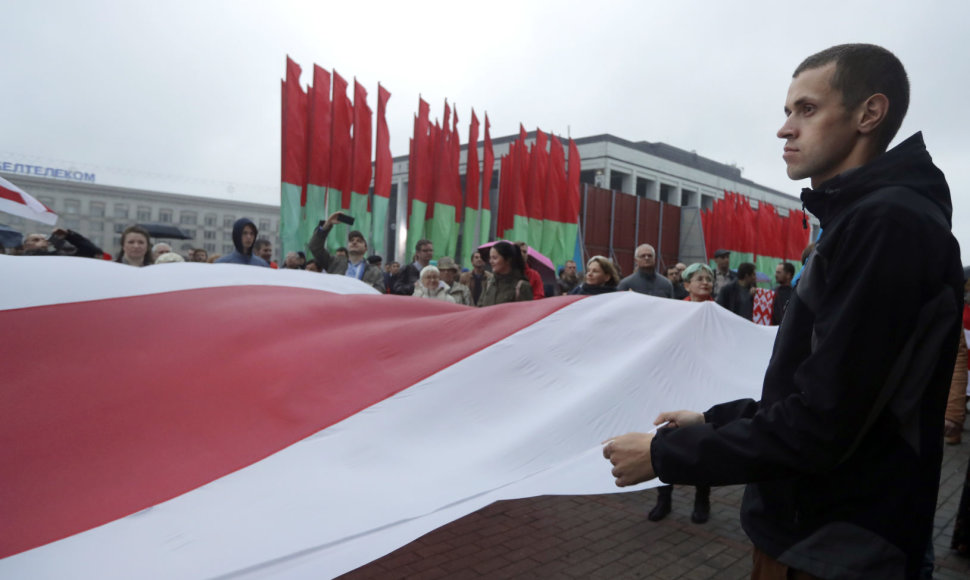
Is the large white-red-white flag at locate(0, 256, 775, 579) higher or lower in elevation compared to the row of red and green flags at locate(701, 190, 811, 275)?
lower

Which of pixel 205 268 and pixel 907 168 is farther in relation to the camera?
pixel 205 268

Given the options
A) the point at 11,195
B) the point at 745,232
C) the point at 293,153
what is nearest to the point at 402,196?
the point at 745,232

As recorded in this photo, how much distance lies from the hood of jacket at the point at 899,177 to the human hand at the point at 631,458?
21.9 inches

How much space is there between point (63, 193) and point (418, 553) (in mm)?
66490

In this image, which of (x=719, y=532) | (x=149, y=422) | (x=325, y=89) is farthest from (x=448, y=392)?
(x=325, y=89)

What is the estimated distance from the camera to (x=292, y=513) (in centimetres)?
165

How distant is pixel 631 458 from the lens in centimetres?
116

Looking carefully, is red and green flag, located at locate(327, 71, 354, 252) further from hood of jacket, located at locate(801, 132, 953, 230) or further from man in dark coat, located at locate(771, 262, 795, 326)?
hood of jacket, located at locate(801, 132, 953, 230)

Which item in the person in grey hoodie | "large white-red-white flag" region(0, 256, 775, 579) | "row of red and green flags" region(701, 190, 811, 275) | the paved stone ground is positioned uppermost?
"row of red and green flags" region(701, 190, 811, 275)

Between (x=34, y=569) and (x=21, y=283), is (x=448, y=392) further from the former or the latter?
(x=21, y=283)

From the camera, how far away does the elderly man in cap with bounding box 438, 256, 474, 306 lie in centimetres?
694

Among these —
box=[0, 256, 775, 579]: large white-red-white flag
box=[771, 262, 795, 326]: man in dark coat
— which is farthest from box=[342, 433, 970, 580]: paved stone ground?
box=[771, 262, 795, 326]: man in dark coat

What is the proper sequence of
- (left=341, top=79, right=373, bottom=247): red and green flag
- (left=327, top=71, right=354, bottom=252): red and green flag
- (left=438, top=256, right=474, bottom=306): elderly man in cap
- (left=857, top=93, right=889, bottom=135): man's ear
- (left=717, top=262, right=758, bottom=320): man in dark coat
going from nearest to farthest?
1. (left=857, top=93, right=889, bottom=135): man's ear
2. (left=438, top=256, right=474, bottom=306): elderly man in cap
3. (left=717, top=262, right=758, bottom=320): man in dark coat
4. (left=327, top=71, right=354, bottom=252): red and green flag
5. (left=341, top=79, right=373, bottom=247): red and green flag

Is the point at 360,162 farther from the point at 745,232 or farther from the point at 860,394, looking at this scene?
the point at 745,232
